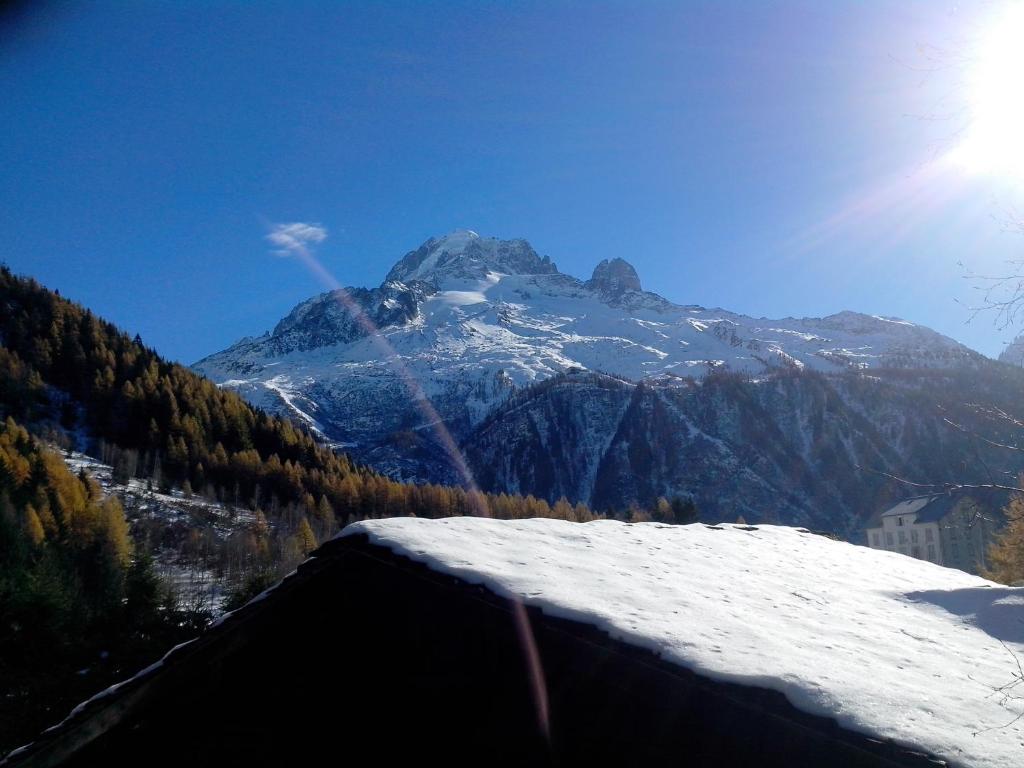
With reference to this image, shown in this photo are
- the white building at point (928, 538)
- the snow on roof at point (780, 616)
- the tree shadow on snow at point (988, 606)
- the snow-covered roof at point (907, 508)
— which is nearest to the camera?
the snow on roof at point (780, 616)

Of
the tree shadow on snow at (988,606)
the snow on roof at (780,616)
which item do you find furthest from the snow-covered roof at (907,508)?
the snow on roof at (780,616)

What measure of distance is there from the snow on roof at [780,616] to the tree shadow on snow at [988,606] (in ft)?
0.09

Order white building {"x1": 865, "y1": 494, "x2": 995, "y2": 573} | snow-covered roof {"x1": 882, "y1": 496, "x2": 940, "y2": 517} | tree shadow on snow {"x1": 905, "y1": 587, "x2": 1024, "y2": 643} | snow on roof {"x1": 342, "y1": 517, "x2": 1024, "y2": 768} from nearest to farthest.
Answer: snow on roof {"x1": 342, "y1": 517, "x2": 1024, "y2": 768}, tree shadow on snow {"x1": 905, "y1": 587, "x2": 1024, "y2": 643}, white building {"x1": 865, "y1": 494, "x2": 995, "y2": 573}, snow-covered roof {"x1": 882, "y1": 496, "x2": 940, "y2": 517}

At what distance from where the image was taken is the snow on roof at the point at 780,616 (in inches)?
211

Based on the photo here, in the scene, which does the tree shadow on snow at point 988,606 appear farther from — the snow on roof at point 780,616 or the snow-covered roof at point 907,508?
the snow-covered roof at point 907,508

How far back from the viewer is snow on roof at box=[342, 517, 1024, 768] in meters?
5.35

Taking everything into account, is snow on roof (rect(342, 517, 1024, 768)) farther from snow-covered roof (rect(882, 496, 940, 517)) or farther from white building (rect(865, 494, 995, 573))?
snow-covered roof (rect(882, 496, 940, 517))

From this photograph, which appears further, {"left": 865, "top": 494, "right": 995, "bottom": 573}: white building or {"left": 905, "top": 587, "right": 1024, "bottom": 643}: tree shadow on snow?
{"left": 865, "top": 494, "right": 995, "bottom": 573}: white building

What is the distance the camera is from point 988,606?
34.3 ft

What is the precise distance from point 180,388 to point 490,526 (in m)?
143

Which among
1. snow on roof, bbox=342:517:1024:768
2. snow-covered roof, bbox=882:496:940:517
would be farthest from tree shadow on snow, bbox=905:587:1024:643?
snow-covered roof, bbox=882:496:940:517

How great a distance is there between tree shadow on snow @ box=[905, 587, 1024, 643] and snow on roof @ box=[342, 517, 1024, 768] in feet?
0.09

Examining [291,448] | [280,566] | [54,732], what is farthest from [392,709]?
[291,448]

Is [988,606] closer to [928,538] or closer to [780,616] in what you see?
[780,616]
